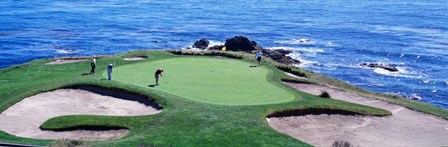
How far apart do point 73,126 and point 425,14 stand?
389 ft

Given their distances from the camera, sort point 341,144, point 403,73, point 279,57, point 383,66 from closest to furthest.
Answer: point 341,144 < point 403,73 < point 383,66 < point 279,57

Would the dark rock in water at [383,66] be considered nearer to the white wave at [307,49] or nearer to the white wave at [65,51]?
the white wave at [307,49]

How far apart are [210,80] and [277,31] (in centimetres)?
6927

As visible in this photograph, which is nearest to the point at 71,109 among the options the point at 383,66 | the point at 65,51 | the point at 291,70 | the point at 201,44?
the point at 291,70

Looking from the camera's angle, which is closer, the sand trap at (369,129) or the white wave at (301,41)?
the sand trap at (369,129)

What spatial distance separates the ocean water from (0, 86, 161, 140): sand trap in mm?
35058

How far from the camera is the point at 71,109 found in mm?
31359

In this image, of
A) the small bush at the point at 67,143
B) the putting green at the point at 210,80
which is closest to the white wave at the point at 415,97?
the putting green at the point at 210,80

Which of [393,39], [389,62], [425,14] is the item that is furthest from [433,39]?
[425,14]

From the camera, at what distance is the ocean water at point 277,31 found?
72000 millimetres

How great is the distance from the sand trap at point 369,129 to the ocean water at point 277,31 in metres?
25.7

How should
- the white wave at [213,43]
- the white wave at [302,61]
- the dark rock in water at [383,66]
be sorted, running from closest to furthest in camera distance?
1. the dark rock in water at [383,66]
2. the white wave at [302,61]
3. the white wave at [213,43]

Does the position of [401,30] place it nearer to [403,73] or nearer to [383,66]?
[383,66]

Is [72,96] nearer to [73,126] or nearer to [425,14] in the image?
[73,126]
